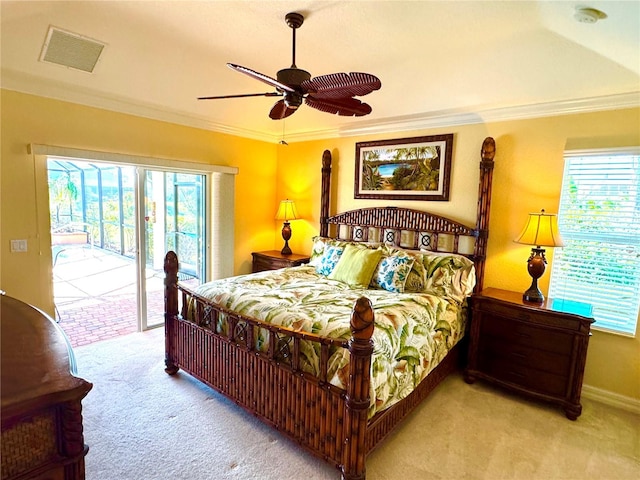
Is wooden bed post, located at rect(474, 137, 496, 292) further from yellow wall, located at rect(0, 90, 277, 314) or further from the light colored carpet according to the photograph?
yellow wall, located at rect(0, 90, 277, 314)

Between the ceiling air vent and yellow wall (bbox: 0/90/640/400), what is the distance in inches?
17.5

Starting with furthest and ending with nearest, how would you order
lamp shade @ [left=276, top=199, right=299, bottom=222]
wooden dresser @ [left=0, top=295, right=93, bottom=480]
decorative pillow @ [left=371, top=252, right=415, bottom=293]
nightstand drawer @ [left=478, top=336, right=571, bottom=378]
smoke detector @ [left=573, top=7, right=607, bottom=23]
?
lamp shade @ [left=276, top=199, right=299, bottom=222] → decorative pillow @ [left=371, top=252, right=415, bottom=293] → nightstand drawer @ [left=478, top=336, right=571, bottom=378] → smoke detector @ [left=573, top=7, right=607, bottom=23] → wooden dresser @ [left=0, top=295, right=93, bottom=480]

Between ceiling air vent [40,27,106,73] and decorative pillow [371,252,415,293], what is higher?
ceiling air vent [40,27,106,73]

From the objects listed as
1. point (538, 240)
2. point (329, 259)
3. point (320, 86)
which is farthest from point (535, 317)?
point (320, 86)

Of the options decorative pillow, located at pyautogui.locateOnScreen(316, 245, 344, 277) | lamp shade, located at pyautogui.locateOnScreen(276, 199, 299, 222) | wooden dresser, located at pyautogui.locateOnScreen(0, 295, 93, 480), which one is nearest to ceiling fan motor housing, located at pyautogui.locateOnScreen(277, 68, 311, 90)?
wooden dresser, located at pyautogui.locateOnScreen(0, 295, 93, 480)

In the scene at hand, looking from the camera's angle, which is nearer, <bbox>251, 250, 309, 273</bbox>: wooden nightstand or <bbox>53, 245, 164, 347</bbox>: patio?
<bbox>53, 245, 164, 347</bbox>: patio

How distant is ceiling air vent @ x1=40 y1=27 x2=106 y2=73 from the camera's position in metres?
2.60

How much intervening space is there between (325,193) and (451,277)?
2021 mm

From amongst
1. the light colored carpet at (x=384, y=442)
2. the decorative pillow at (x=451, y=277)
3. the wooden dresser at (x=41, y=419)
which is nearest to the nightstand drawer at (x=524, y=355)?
the light colored carpet at (x=384, y=442)

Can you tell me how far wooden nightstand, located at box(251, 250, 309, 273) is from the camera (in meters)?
4.47

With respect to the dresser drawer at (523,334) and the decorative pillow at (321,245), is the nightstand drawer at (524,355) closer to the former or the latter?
the dresser drawer at (523,334)

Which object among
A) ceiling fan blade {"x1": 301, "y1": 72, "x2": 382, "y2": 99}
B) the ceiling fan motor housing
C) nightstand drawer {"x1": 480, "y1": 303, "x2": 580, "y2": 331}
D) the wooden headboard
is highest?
the ceiling fan motor housing

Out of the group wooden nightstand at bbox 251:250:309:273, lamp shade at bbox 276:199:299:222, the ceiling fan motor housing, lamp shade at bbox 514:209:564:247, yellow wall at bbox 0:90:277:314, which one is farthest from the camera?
Answer: lamp shade at bbox 276:199:299:222

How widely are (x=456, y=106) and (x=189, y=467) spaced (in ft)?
12.1
